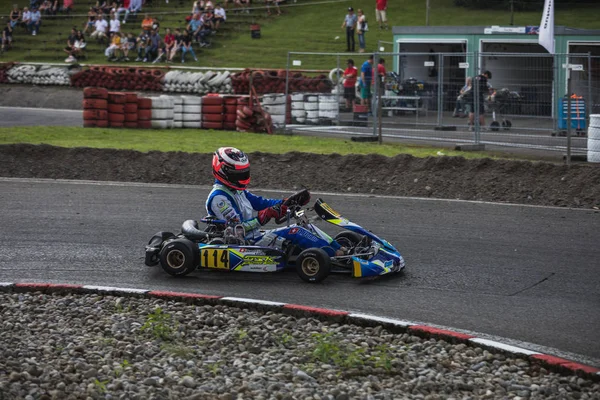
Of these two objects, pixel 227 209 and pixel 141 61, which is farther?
pixel 141 61

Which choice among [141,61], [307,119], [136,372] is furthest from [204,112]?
[136,372]

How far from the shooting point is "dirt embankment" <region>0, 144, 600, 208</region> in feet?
44.1

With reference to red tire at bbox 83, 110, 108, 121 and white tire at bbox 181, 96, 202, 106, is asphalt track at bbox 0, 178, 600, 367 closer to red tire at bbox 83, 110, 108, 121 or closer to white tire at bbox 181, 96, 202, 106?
red tire at bbox 83, 110, 108, 121

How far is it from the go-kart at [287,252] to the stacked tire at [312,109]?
13402 mm

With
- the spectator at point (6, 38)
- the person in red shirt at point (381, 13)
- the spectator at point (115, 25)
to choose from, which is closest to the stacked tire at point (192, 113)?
the spectator at point (115, 25)

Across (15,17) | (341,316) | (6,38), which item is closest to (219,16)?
(6,38)

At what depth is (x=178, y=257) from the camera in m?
9.21

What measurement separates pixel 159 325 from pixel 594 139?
10.9m

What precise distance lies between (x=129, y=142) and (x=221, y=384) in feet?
44.9

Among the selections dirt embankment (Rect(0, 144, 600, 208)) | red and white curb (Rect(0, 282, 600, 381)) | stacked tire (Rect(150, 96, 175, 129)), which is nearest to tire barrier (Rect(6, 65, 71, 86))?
stacked tire (Rect(150, 96, 175, 129))

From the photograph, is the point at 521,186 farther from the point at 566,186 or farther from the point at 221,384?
the point at 221,384

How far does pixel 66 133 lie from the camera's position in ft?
68.0

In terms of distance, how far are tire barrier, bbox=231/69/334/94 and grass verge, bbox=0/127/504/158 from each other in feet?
12.0

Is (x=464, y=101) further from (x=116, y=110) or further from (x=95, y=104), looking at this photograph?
(x=95, y=104)
